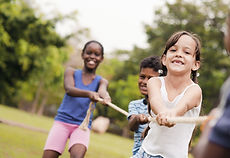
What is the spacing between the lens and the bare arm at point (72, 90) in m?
3.84

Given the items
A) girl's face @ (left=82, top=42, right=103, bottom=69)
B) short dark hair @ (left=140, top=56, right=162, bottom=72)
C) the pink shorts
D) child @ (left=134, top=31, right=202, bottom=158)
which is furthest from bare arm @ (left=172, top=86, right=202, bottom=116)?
girl's face @ (left=82, top=42, right=103, bottom=69)

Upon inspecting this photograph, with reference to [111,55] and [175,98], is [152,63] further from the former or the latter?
[111,55]

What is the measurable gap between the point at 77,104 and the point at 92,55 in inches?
25.1

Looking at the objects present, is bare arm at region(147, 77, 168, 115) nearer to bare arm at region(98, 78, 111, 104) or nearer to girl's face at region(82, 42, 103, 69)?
bare arm at region(98, 78, 111, 104)

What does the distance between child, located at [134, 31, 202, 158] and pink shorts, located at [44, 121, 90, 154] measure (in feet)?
4.57

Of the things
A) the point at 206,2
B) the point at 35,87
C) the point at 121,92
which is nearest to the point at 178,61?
the point at 206,2

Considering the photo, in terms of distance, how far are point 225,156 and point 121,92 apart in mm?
34833

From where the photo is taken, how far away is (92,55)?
436 centimetres

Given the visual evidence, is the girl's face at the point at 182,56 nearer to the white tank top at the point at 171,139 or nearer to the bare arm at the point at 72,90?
the white tank top at the point at 171,139

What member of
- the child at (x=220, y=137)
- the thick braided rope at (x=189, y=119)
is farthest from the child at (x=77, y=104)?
the child at (x=220, y=137)

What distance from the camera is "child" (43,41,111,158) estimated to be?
3775 mm

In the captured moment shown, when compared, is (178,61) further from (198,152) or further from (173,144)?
(198,152)

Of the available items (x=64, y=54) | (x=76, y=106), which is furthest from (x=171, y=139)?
(x=64, y=54)

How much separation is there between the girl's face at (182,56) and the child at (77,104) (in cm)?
137
